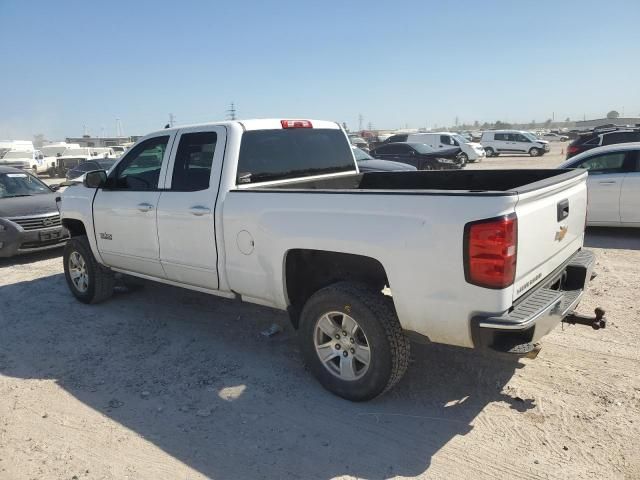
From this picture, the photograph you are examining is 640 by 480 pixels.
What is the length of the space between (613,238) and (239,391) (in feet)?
24.0

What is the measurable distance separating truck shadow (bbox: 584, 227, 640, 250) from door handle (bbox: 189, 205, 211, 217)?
251 inches

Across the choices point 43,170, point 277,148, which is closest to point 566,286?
point 277,148

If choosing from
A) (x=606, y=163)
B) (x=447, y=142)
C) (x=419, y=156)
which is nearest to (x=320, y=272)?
(x=606, y=163)

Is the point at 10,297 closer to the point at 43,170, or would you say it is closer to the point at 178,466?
the point at 178,466

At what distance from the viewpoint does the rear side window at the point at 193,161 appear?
4.33m

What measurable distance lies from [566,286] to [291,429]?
7.66 feet

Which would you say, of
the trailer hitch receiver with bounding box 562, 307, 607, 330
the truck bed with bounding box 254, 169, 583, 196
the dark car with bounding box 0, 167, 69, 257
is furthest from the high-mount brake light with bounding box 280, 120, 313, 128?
the dark car with bounding box 0, 167, 69, 257

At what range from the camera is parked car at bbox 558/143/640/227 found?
823 cm

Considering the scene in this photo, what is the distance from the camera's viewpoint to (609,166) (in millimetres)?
8625

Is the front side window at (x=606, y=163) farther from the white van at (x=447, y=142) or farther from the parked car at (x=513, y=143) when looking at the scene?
the parked car at (x=513, y=143)

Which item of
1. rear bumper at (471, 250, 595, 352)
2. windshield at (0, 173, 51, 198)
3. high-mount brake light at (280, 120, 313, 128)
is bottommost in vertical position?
rear bumper at (471, 250, 595, 352)

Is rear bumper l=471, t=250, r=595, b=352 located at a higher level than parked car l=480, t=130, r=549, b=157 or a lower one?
higher

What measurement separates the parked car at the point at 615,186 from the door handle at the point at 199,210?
6744 millimetres

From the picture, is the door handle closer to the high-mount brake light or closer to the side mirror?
the high-mount brake light
